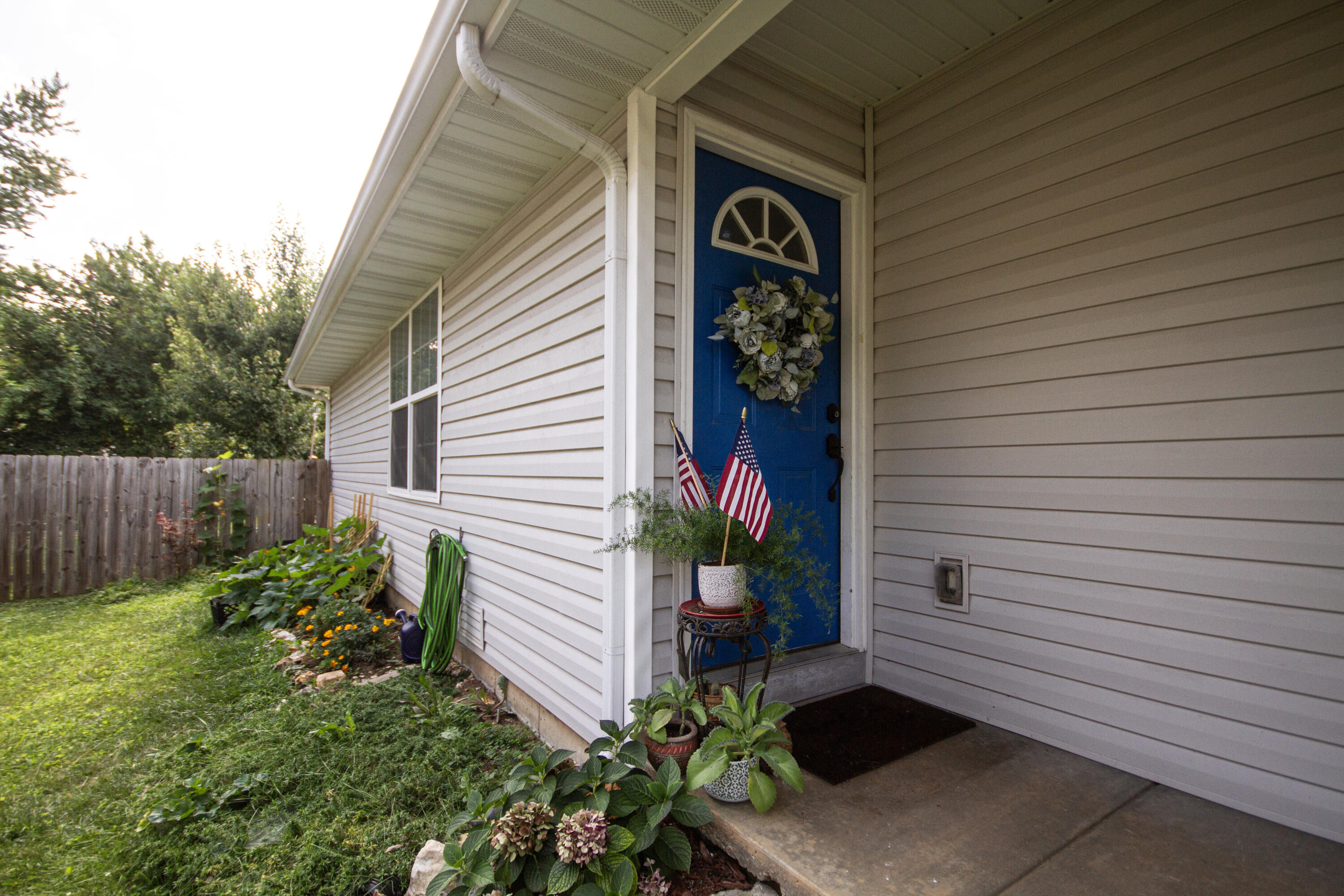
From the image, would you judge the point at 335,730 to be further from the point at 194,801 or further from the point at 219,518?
the point at 219,518

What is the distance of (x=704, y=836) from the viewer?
1.79 meters

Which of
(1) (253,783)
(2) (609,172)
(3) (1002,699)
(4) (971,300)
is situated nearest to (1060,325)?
(4) (971,300)

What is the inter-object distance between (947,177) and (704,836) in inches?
105

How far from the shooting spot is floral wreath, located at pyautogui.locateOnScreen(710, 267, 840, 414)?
237cm

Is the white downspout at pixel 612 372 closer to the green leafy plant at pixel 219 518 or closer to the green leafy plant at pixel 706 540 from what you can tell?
the green leafy plant at pixel 706 540

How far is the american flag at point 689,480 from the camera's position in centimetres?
212

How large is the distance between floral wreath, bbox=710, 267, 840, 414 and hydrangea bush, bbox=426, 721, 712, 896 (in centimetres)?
144

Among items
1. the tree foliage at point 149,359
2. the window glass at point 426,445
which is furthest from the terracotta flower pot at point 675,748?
the tree foliage at point 149,359

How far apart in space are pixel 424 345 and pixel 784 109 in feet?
11.3

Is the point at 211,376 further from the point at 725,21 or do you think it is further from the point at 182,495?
the point at 725,21

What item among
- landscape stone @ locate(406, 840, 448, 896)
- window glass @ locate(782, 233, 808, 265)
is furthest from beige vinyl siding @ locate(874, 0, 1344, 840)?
landscape stone @ locate(406, 840, 448, 896)

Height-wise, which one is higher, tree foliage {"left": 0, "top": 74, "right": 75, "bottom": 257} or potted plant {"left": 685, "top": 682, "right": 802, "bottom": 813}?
tree foliage {"left": 0, "top": 74, "right": 75, "bottom": 257}

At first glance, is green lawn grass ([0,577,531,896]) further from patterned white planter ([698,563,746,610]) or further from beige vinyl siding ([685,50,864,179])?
beige vinyl siding ([685,50,864,179])

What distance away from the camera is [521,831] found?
1620 mm
